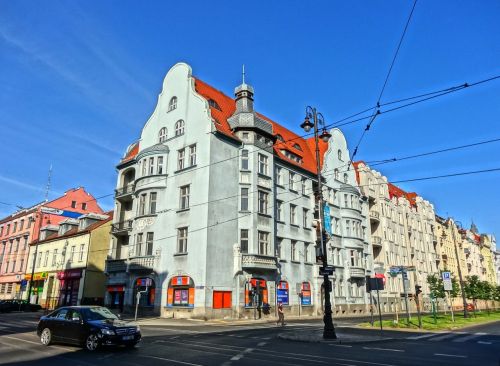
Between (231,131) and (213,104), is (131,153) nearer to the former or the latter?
(213,104)

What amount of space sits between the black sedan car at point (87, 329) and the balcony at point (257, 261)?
1819cm

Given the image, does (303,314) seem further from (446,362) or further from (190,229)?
(446,362)

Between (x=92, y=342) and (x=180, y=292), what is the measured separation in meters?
18.8

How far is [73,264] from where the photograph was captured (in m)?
Answer: 44.6

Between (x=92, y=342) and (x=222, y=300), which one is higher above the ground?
(x=222, y=300)

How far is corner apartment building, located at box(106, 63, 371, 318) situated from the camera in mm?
30859

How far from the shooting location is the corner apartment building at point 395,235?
52719mm

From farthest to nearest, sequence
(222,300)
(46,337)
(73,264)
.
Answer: (73,264) → (222,300) → (46,337)

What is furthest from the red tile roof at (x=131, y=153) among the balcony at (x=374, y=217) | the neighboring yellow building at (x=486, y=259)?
the neighboring yellow building at (x=486, y=259)

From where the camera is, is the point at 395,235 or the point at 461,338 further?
the point at 395,235

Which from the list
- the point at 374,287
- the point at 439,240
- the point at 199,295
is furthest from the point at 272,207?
the point at 439,240

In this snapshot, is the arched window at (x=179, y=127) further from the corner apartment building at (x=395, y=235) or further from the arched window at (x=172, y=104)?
the corner apartment building at (x=395, y=235)

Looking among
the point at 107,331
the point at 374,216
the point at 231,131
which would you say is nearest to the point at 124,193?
the point at 231,131

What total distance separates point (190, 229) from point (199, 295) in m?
5.38
